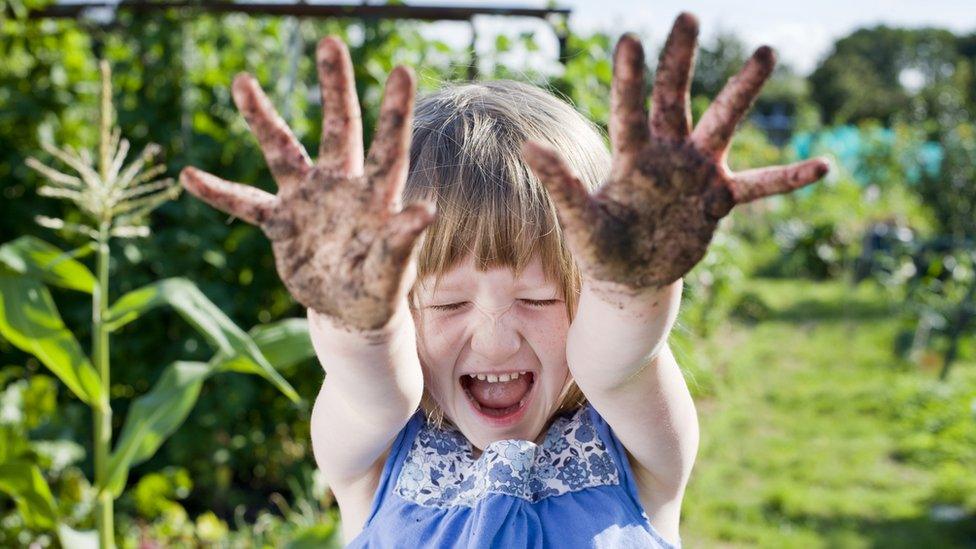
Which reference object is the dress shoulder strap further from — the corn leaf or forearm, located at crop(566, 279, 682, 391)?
the corn leaf

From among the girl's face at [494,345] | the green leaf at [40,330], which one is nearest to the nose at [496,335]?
the girl's face at [494,345]

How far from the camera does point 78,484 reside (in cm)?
308

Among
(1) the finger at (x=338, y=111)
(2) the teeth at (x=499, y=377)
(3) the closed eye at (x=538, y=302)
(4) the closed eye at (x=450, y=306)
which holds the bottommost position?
(2) the teeth at (x=499, y=377)

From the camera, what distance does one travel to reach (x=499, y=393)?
1261mm

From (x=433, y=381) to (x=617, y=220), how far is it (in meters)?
0.43

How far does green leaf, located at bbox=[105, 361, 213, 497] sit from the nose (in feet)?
3.78

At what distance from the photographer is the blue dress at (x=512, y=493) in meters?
1.21

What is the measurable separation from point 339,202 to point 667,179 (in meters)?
0.32

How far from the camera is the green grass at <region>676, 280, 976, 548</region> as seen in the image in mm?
4223

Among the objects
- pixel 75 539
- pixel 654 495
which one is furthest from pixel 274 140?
pixel 75 539

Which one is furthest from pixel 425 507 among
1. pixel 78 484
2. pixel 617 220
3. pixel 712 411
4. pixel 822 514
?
pixel 712 411

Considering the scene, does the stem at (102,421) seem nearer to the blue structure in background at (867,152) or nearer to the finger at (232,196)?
the finger at (232,196)

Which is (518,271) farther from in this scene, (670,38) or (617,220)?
(670,38)

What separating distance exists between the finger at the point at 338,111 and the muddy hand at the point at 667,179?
0.66 ft
